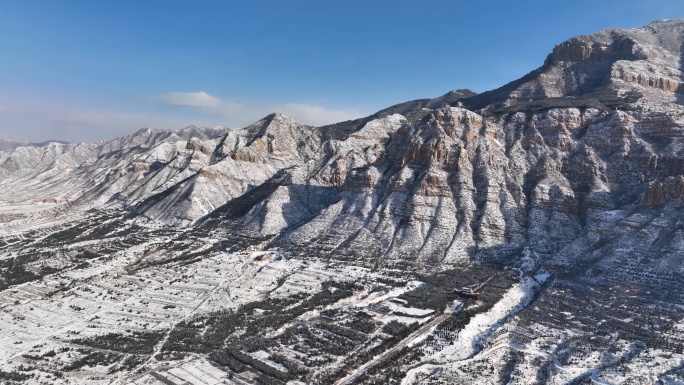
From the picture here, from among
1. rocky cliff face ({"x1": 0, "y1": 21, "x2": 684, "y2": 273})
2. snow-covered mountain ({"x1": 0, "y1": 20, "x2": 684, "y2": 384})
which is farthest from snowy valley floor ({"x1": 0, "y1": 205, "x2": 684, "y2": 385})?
rocky cliff face ({"x1": 0, "y1": 21, "x2": 684, "y2": 273})

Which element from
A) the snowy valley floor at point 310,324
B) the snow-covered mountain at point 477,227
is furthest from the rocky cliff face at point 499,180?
the snowy valley floor at point 310,324

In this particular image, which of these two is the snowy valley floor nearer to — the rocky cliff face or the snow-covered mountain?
the snow-covered mountain

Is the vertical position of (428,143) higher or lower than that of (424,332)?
higher

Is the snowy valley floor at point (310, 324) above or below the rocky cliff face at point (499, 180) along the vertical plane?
below

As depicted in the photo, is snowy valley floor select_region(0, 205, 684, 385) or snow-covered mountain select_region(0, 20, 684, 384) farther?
snow-covered mountain select_region(0, 20, 684, 384)

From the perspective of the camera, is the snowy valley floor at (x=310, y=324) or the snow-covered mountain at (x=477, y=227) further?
the snow-covered mountain at (x=477, y=227)

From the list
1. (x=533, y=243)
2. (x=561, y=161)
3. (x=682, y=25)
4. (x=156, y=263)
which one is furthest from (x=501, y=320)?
(x=682, y=25)

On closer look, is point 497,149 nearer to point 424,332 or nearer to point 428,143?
point 428,143

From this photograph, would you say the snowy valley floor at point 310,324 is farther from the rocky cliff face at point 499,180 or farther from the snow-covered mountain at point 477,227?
the rocky cliff face at point 499,180

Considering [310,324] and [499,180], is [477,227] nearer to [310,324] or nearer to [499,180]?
[499,180]
